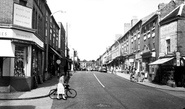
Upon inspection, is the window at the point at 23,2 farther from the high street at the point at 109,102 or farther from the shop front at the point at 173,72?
the shop front at the point at 173,72

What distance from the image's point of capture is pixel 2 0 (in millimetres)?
15094

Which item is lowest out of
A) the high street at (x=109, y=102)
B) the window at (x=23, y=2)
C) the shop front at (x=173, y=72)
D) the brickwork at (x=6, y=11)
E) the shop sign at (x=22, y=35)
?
the high street at (x=109, y=102)

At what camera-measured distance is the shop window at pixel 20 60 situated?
15.7 m

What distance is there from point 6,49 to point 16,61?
1.80 metres

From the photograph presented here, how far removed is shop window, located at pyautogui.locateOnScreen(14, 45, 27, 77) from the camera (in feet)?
51.5

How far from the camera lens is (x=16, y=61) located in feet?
51.5

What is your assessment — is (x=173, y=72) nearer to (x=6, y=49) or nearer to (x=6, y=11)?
(x=6, y=49)

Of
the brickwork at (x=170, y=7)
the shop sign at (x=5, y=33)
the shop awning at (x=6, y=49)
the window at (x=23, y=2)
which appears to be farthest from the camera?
the brickwork at (x=170, y=7)

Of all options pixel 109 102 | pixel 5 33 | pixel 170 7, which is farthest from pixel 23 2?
pixel 170 7

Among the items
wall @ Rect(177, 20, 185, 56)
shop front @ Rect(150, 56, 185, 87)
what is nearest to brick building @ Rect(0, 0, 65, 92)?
shop front @ Rect(150, 56, 185, 87)

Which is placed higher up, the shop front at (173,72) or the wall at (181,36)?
the wall at (181,36)

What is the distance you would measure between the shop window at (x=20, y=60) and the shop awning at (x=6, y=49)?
124 centimetres

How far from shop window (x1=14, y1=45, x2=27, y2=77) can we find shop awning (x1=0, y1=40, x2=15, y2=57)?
4.08ft

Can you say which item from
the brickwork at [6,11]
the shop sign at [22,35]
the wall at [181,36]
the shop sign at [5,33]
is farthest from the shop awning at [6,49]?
the wall at [181,36]
